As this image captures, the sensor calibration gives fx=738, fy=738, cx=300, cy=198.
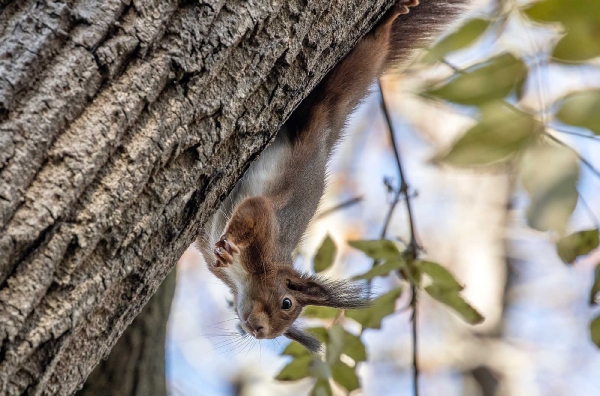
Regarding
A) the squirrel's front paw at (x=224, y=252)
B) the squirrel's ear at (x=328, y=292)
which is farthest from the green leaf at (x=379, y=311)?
the squirrel's front paw at (x=224, y=252)

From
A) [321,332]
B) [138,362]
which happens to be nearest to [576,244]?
[321,332]

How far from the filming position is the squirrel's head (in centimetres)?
280

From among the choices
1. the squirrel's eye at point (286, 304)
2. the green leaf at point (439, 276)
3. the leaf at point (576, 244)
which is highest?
the leaf at point (576, 244)

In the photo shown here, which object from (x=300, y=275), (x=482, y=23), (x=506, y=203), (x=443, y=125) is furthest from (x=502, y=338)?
(x=482, y=23)

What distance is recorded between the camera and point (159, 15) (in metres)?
1.35

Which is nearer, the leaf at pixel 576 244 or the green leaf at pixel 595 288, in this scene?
the leaf at pixel 576 244

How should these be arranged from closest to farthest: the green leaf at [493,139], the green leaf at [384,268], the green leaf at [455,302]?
the green leaf at [493,139], the green leaf at [384,268], the green leaf at [455,302]

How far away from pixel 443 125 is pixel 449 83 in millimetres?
6946

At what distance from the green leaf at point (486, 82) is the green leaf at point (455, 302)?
3.53ft

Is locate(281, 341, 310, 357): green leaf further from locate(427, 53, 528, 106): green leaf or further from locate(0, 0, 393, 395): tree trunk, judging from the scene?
locate(427, 53, 528, 106): green leaf

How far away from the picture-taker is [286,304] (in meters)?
2.90

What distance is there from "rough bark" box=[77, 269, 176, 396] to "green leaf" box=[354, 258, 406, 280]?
99cm

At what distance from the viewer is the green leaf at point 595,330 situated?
1678 mm

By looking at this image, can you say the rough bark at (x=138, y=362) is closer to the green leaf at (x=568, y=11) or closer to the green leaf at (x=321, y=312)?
the green leaf at (x=321, y=312)
